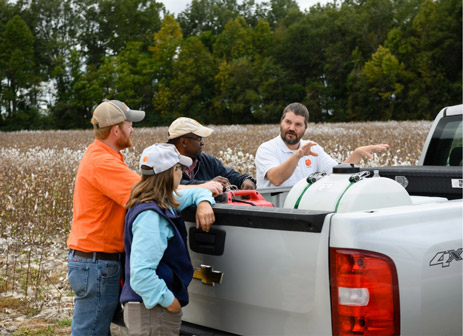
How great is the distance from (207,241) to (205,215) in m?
0.19

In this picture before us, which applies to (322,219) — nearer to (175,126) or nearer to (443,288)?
(443,288)

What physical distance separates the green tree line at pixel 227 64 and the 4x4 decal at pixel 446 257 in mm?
73674

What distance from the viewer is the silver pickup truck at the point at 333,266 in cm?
266

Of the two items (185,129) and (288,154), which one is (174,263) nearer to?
(185,129)

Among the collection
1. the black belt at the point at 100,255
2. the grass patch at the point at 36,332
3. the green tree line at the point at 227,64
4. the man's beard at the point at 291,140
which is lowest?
the grass patch at the point at 36,332

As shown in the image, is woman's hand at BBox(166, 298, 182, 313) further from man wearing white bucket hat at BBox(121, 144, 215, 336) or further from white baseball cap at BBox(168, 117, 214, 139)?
white baseball cap at BBox(168, 117, 214, 139)

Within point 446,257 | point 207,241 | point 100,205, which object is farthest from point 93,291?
point 446,257

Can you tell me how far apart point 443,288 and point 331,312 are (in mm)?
556

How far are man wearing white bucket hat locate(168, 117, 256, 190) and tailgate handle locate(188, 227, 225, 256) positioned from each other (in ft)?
3.65

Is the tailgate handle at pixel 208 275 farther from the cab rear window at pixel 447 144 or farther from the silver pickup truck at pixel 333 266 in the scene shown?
the cab rear window at pixel 447 144

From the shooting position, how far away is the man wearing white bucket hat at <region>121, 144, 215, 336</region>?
309 cm

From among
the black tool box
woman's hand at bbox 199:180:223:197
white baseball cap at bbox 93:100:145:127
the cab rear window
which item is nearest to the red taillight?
woman's hand at bbox 199:180:223:197

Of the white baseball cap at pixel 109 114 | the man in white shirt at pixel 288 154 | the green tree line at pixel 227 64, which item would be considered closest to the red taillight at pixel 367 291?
the white baseball cap at pixel 109 114

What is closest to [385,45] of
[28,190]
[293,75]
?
[293,75]
